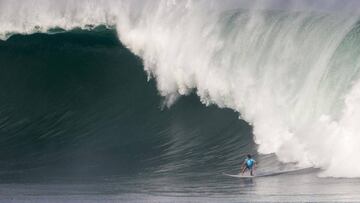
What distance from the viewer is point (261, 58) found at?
24.2 metres

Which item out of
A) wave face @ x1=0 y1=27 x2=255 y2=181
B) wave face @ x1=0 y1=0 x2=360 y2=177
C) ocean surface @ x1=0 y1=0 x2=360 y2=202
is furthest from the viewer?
wave face @ x1=0 y1=27 x2=255 y2=181

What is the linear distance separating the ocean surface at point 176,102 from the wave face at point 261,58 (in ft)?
0.12

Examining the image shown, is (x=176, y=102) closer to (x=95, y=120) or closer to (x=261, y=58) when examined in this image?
(x=95, y=120)

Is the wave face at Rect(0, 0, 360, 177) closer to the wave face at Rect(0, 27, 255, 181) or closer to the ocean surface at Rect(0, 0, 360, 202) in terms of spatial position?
the ocean surface at Rect(0, 0, 360, 202)

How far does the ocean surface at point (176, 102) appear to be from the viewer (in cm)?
1850

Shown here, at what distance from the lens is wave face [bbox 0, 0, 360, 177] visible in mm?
20323

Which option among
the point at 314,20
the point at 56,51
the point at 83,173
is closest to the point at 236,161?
the point at 83,173

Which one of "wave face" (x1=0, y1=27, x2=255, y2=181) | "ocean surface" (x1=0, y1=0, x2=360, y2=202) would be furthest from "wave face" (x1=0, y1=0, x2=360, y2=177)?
"wave face" (x1=0, y1=27, x2=255, y2=181)

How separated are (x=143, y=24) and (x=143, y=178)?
357 inches

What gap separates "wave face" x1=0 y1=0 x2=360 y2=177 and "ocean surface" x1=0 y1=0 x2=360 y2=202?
0.04 metres

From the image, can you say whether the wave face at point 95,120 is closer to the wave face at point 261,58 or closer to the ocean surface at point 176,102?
the ocean surface at point 176,102

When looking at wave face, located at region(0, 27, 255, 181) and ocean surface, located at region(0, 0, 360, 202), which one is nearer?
ocean surface, located at region(0, 0, 360, 202)

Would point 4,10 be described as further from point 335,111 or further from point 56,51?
point 335,111

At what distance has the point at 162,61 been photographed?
26.6m
